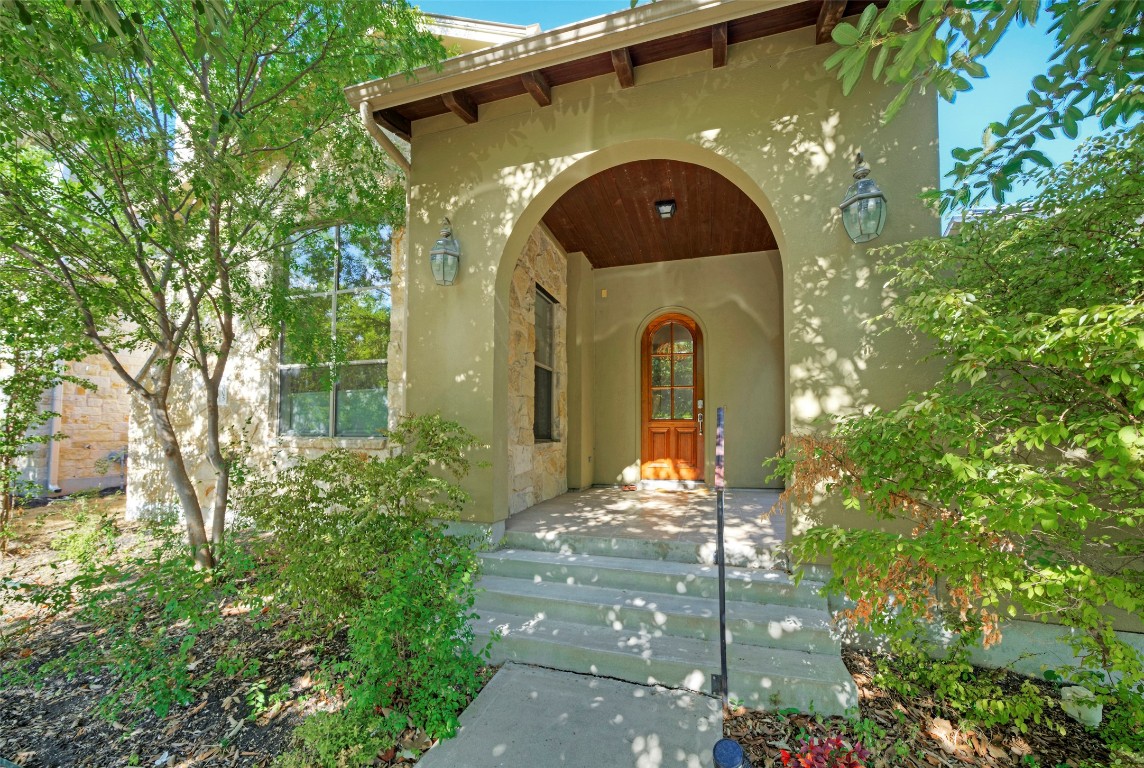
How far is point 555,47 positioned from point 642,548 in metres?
3.39

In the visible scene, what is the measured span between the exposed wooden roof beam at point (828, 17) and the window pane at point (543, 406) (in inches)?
141

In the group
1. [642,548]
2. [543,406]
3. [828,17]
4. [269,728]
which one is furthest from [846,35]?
[543,406]

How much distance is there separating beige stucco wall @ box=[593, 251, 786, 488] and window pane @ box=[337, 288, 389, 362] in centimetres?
291

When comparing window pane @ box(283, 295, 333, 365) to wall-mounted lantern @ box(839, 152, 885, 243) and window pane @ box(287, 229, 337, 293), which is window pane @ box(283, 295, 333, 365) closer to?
window pane @ box(287, 229, 337, 293)

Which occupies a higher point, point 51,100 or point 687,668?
point 51,100

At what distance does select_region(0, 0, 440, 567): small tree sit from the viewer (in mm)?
2764

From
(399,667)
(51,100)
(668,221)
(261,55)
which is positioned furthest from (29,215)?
(668,221)

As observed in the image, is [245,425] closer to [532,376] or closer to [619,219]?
[532,376]

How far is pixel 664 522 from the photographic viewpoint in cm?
385

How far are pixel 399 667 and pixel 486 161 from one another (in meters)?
3.40

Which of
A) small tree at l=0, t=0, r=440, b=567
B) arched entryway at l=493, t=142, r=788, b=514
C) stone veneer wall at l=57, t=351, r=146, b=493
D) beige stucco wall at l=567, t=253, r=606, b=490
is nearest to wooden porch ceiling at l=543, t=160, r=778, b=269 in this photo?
arched entryway at l=493, t=142, r=788, b=514

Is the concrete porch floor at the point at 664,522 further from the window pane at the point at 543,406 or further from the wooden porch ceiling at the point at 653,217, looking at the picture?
the wooden porch ceiling at the point at 653,217

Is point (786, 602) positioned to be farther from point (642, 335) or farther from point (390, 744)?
point (642, 335)

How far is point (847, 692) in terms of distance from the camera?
208 cm
